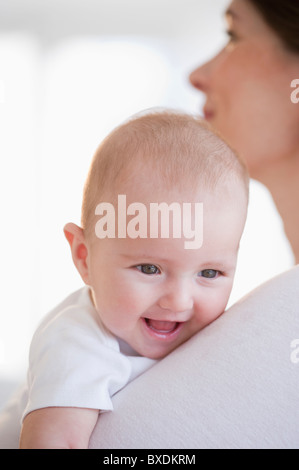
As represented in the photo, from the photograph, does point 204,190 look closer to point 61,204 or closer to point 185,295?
point 185,295

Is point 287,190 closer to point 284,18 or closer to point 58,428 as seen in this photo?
point 284,18

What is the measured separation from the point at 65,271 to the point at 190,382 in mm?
2959

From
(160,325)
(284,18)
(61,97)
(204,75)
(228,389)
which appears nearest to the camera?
(228,389)

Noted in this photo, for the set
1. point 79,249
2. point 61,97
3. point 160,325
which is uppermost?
point 61,97

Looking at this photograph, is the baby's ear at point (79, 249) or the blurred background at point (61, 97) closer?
the baby's ear at point (79, 249)

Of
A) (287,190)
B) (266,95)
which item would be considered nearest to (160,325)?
(287,190)

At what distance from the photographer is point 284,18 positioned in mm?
1330

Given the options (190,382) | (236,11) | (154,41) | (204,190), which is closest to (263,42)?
(236,11)

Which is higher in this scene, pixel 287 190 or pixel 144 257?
pixel 287 190

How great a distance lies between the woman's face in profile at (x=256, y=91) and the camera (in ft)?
4.50

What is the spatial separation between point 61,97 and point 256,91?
96.6 inches

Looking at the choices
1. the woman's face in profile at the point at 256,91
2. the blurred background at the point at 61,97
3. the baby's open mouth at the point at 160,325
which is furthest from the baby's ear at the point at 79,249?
the blurred background at the point at 61,97

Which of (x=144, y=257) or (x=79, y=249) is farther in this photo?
(x=79, y=249)

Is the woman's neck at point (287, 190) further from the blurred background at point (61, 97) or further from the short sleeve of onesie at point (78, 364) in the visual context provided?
the blurred background at point (61, 97)
